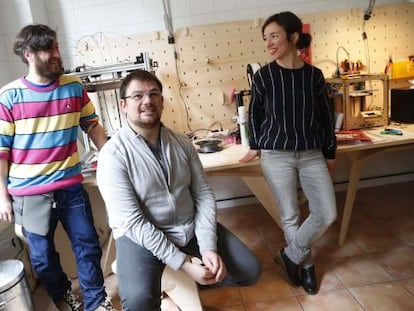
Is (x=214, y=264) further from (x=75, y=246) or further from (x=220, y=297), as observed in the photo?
(x=75, y=246)

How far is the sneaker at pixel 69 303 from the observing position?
1.84m

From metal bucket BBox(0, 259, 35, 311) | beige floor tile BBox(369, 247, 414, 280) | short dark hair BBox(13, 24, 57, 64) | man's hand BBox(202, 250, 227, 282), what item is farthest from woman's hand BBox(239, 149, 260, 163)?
metal bucket BBox(0, 259, 35, 311)

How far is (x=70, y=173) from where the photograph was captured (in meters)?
1.69

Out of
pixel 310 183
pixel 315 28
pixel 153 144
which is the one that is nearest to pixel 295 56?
pixel 310 183

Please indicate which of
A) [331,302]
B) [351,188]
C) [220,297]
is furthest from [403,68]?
[220,297]

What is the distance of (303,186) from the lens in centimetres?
181

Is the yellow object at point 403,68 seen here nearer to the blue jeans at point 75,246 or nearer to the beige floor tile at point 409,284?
the beige floor tile at point 409,284

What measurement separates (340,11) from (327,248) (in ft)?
5.77

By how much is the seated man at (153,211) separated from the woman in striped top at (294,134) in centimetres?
43

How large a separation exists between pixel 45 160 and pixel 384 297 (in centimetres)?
177

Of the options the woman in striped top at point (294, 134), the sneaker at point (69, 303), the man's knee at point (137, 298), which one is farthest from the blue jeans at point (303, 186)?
the sneaker at point (69, 303)

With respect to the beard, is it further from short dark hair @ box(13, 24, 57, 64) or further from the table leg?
the table leg

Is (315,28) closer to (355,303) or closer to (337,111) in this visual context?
(337,111)

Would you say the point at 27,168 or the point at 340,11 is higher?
the point at 340,11
